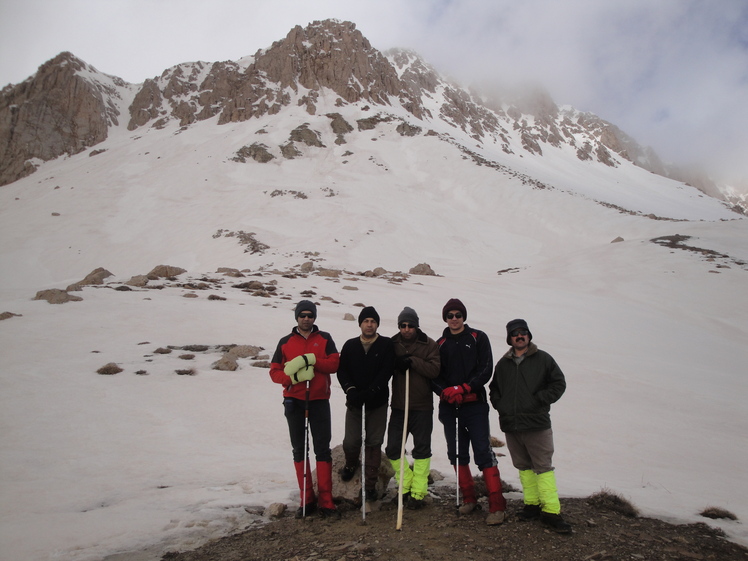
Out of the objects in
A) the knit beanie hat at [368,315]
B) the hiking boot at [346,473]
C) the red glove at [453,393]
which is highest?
the knit beanie hat at [368,315]

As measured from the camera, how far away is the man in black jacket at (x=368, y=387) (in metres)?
4.00

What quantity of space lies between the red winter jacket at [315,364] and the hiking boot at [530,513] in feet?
6.58

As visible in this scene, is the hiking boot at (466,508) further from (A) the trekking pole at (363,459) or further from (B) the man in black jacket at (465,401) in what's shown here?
(A) the trekking pole at (363,459)

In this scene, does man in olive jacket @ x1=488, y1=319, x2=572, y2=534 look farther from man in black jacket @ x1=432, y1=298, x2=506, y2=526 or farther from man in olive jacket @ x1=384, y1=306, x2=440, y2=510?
man in olive jacket @ x1=384, y1=306, x2=440, y2=510

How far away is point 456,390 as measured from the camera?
Answer: 3816 millimetres

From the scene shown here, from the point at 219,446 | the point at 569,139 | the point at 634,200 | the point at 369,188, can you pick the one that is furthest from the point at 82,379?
the point at 569,139

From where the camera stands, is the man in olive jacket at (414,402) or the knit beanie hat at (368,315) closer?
the man in olive jacket at (414,402)

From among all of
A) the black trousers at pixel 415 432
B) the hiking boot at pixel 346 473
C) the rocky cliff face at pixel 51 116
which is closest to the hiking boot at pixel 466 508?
the black trousers at pixel 415 432

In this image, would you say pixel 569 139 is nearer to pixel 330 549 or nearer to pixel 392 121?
pixel 392 121

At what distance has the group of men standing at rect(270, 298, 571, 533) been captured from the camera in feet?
12.3

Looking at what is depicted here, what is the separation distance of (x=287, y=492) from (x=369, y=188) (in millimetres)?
41815

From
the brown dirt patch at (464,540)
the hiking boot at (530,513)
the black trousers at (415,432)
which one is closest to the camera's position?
the brown dirt patch at (464,540)

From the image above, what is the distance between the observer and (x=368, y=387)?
13.1 ft

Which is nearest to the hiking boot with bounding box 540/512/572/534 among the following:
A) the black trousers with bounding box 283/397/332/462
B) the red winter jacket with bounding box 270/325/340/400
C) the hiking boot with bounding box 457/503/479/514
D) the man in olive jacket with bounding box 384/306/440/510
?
the hiking boot with bounding box 457/503/479/514
